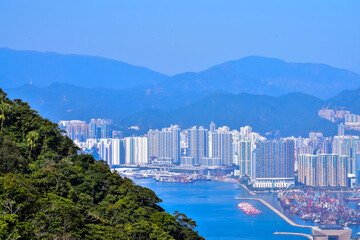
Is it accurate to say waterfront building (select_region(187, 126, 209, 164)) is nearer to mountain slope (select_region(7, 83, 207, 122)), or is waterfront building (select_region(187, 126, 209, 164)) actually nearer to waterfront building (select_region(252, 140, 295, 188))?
waterfront building (select_region(252, 140, 295, 188))

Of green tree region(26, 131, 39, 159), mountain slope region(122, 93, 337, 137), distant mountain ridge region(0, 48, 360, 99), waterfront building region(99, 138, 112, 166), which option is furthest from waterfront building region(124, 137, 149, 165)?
green tree region(26, 131, 39, 159)

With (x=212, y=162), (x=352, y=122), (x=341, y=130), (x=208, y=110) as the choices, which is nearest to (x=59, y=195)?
(x=212, y=162)

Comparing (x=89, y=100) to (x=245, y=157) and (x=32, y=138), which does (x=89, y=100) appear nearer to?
(x=245, y=157)

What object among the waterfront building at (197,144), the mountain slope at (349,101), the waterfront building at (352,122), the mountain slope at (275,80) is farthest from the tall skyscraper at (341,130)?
the mountain slope at (275,80)

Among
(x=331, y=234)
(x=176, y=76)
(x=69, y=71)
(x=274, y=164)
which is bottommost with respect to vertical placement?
(x=331, y=234)

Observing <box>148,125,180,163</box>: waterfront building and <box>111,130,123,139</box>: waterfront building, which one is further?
<box>111,130,123,139</box>: waterfront building
